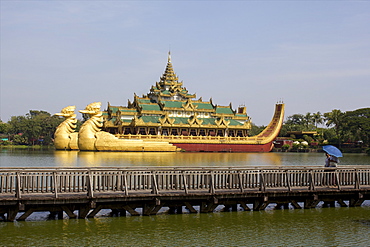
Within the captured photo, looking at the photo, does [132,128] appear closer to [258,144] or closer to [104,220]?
[258,144]

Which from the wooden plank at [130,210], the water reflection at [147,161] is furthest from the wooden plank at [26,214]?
the water reflection at [147,161]

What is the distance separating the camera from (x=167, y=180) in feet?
58.4

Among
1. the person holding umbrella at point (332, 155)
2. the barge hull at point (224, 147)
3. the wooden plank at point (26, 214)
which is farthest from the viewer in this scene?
the barge hull at point (224, 147)

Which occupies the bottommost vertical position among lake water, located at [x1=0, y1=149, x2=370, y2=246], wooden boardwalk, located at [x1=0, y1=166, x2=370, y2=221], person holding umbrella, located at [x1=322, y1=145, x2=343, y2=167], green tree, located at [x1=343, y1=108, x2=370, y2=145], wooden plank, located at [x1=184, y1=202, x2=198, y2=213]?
lake water, located at [x1=0, y1=149, x2=370, y2=246]

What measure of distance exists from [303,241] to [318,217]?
3.70 meters

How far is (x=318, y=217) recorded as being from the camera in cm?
1816

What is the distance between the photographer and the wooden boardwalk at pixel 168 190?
53.3ft

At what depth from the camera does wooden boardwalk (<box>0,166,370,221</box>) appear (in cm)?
1623

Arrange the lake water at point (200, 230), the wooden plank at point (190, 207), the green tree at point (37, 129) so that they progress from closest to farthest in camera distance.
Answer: the lake water at point (200, 230) < the wooden plank at point (190, 207) < the green tree at point (37, 129)

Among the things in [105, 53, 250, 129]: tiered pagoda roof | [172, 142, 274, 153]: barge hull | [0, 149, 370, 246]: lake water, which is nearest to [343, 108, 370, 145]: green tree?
[172, 142, 274, 153]: barge hull

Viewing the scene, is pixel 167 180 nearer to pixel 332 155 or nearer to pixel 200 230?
pixel 200 230

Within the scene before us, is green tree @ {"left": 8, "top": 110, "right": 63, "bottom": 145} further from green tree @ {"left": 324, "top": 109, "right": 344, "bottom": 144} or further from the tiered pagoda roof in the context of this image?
green tree @ {"left": 324, "top": 109, "right": 344, "bottom": 144}

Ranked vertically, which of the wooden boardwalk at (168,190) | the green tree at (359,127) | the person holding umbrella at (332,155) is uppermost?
the green tree at (359,127)

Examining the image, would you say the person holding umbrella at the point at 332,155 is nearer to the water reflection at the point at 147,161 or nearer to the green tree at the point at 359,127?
the water reflection at the point at 147,161
